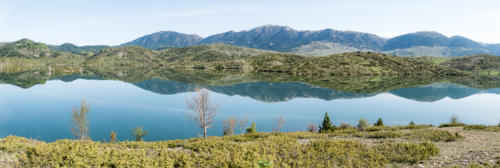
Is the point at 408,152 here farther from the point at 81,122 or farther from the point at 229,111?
the point at 229,111

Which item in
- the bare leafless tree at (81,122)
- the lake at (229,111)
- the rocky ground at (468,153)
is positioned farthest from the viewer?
the lake at (229,111)

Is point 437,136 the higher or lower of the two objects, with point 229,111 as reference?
higher

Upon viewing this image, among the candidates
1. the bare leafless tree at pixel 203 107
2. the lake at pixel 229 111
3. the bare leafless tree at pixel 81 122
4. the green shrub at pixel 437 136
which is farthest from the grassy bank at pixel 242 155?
the lake at pixel 229 111

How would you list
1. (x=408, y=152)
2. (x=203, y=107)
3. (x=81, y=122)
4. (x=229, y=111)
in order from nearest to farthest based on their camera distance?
(x=408, y=152)
(x=203, y=107)
(x=81, y=122)
(x=229, y=111)

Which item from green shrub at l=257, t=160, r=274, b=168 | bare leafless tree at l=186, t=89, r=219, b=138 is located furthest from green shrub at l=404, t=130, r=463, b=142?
bare leafless tree at l=186, t=89, r=219, b=138

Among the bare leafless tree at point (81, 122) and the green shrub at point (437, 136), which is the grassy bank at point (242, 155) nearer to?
the green shrub at point (437, 136)

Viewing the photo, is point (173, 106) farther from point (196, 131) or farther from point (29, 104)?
point (29, 104)

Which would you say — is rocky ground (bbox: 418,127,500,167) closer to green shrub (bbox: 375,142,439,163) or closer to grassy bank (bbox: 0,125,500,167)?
grassy bank (bbox: 0,125,500,167)

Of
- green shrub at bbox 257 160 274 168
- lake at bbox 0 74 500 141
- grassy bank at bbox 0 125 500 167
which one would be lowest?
lake at bbox 0 74 500 141

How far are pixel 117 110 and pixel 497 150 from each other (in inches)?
4067

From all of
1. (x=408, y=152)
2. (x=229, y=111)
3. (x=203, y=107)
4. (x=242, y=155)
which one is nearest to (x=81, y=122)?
(x=203, y=107)

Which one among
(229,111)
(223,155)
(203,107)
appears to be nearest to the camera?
(223,155)

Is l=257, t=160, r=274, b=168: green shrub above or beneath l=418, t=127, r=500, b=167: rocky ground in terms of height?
above

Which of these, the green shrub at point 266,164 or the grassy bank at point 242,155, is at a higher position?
the green shrub at point 266,164
